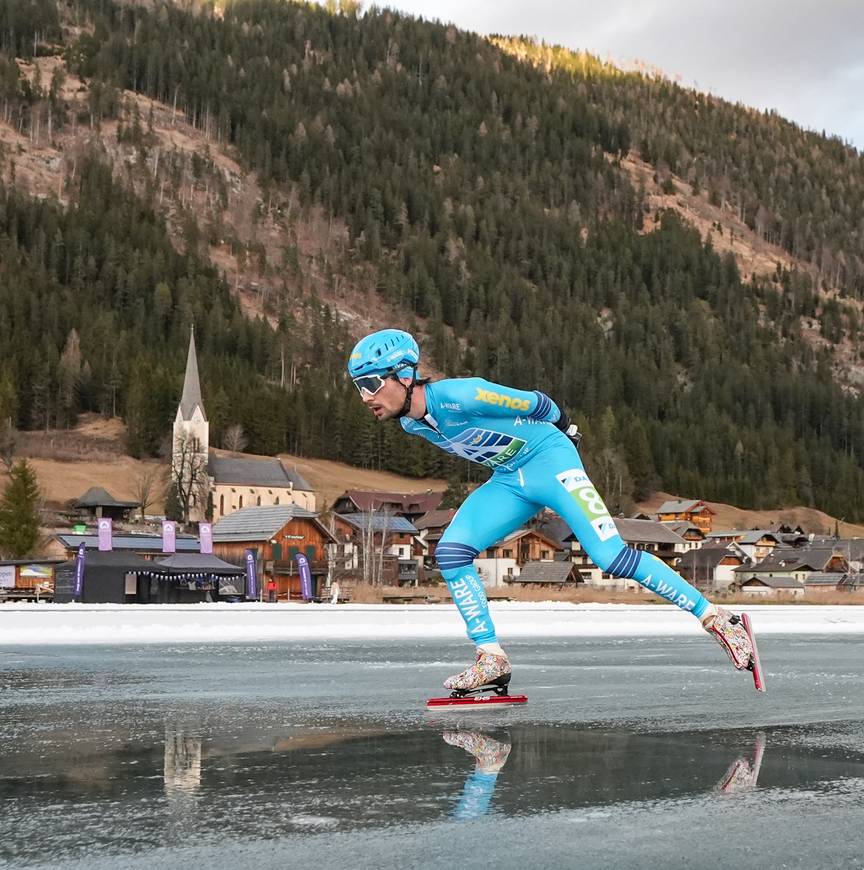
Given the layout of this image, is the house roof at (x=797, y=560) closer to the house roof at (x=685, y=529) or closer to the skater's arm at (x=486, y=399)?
the house roof at (x=685, y=529)

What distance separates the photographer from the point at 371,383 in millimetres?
5348

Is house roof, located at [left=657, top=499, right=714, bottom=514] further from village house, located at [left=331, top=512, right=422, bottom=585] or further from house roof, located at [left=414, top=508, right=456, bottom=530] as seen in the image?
village house, located at [left=331, top=512, right=422, bottom=585]

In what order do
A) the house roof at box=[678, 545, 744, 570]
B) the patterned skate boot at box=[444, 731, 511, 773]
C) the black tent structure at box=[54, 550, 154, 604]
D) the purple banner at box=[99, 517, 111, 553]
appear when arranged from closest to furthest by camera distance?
the patterned skate boot at box=[444, 731, 511, 773], the black tent structure at box=[54, 550, 154, 604], the purple banner at box=[99, 517, 111, 553], the house roof at box=[678, 545, 744, 570]

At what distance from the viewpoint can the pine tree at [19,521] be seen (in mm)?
62969

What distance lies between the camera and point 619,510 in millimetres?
121062

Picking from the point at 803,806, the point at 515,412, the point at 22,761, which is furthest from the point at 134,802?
the point at 515,412

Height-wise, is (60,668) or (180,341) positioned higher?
(180,341)

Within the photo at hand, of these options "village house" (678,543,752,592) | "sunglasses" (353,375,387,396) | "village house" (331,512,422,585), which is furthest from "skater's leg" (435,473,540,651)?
"village house" (678,543,752,592)

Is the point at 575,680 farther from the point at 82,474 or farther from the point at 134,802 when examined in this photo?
the point at 82,474

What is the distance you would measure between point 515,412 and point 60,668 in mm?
4360

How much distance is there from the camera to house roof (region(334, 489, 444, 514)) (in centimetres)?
11444

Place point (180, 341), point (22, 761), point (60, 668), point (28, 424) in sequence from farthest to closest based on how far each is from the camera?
point (180, 341), point (28, 424), point (60, 668), point (22, 761)

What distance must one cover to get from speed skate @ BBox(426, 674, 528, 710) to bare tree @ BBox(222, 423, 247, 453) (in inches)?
5333

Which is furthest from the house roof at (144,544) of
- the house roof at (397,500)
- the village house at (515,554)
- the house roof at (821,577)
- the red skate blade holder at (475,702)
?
the house roof at (397,500)
